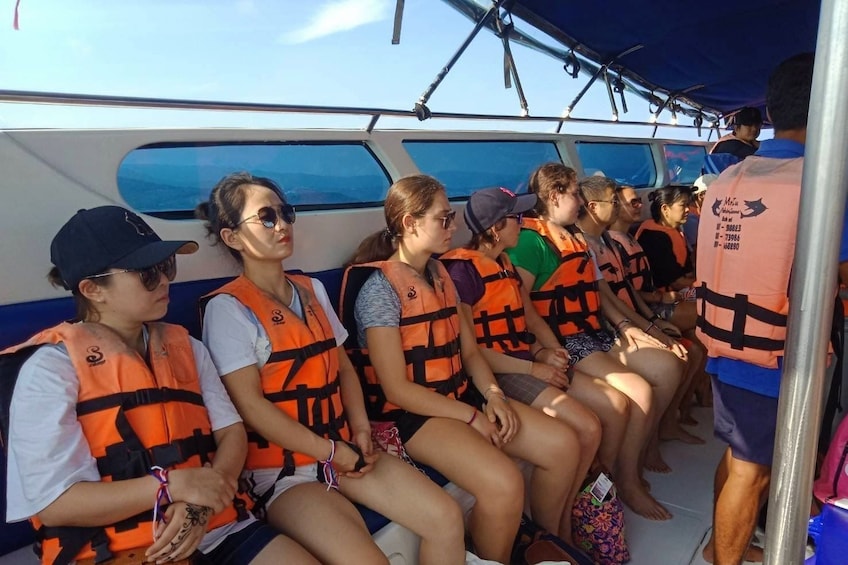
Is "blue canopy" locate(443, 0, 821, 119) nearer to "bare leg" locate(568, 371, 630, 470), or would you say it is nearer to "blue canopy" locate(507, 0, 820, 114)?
"blue canopy" locate(507, 0, 820, 114)

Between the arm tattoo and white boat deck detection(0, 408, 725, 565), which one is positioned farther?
white boat deck detection(0, 408, 725, 565)

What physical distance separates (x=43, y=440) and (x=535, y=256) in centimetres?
221

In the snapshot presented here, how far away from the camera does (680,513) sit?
8.27 ft

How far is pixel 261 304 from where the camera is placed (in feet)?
6.07

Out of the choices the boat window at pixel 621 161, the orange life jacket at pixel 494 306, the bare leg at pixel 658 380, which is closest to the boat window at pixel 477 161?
the boat window at pixel 621 161

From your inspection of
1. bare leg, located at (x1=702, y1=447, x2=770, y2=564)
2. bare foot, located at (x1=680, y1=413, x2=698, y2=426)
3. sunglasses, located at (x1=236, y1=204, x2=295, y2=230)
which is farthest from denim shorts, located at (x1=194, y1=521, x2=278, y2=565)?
bare foot, located at (x1=680, y1=413, x2=698, y2=426)

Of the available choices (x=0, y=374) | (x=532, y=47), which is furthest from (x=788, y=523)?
(x=532, y=47)

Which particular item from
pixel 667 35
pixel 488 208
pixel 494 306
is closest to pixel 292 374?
pixel 494 306

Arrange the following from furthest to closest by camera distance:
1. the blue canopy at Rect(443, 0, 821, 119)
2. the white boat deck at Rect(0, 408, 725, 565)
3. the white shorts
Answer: the blue canopy at Rect(443, 0, 821, 119), the white boat deck at Rect(0, 408, 725, 565), the white shorts

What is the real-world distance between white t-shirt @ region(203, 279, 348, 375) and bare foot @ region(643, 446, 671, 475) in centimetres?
199

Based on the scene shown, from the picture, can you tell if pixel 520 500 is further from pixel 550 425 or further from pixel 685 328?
pixel 685 328

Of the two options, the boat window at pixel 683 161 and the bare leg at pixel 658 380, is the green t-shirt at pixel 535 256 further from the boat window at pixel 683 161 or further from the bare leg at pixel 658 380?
the boat window at pixel 683 161

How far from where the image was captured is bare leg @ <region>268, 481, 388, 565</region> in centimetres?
157

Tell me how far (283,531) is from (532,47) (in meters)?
3.16
